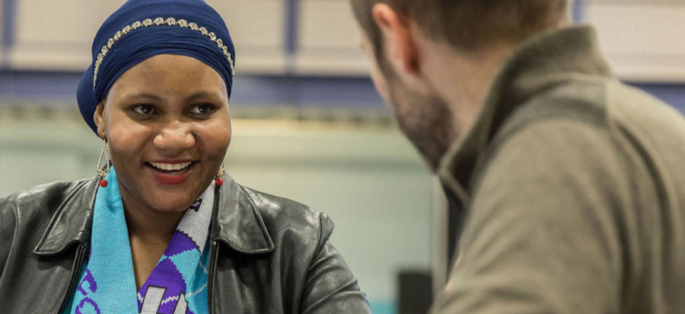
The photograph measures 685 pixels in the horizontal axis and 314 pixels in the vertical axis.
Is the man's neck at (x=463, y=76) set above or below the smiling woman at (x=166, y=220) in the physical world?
above

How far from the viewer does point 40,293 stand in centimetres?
165

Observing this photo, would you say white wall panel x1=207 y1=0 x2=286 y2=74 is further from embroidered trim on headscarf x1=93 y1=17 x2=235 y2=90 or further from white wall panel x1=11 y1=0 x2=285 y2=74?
embroidered trim on headscarf x1=93 y1=17 x2=235 y2=90

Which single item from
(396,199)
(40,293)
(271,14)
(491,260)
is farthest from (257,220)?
(271,14)

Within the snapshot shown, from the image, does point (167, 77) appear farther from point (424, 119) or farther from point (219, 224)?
point (424, 119)

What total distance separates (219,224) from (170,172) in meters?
0.15

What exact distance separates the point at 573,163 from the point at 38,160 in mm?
4463

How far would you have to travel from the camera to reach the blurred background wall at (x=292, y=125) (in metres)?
4.77

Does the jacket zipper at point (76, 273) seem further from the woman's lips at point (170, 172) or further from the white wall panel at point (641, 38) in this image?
the white wall panel at point (641, 38)

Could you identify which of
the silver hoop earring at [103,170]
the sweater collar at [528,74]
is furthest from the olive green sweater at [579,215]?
the silver hoop earring at [103,170]

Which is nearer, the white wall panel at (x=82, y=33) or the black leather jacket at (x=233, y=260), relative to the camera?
the black leather jacket at (x=233, y=260)

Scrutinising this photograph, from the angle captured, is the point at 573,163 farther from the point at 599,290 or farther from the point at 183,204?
the point at 183,204

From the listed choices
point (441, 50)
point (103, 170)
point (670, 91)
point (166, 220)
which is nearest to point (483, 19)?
point (441, 50)

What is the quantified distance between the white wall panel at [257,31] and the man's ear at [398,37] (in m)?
4.15

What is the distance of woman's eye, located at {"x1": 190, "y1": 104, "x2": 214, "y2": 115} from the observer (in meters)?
1.66
